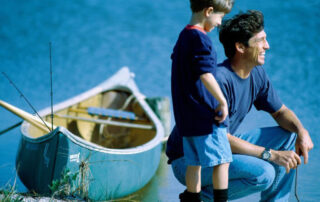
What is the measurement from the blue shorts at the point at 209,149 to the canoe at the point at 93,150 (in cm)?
98

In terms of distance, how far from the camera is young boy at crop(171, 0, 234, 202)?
84.4 inches

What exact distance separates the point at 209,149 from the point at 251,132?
59cm

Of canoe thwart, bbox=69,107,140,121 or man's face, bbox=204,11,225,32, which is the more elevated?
man's face, bbox=204,11,225,32

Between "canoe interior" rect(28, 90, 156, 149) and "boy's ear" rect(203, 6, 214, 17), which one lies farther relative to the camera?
"canoe interior" rect(28, 90, 156, 149)

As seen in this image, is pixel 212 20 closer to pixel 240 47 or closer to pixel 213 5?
pixel 213 5

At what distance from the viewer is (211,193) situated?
2523 millimetres

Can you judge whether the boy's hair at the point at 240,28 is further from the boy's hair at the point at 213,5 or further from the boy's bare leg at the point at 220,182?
the boy's bare leg at the point at 220,182

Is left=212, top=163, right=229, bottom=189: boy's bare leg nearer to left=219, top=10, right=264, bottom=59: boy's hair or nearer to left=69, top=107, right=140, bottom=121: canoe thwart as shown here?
left=219, top=10, right=264, bottom=59: boy's hair

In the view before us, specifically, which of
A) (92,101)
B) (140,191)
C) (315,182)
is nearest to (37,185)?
(140,191)

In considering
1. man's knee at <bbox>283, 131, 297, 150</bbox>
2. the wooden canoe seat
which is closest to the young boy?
man's knee at <bbox>283, 131, 297, 150</bbox>

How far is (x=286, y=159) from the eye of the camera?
2377mm

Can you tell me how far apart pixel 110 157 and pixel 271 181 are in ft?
6.25

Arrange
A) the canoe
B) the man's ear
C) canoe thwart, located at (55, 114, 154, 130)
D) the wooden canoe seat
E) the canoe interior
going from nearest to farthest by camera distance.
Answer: the man's ear < the canoe < canoe thwart, located at (55, 114, 154, 130) < the wooden canoe seat < the canoe interior

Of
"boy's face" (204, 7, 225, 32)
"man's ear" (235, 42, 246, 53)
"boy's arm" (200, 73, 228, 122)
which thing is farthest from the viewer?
"man's ear" (235, 42, 246, 53)
